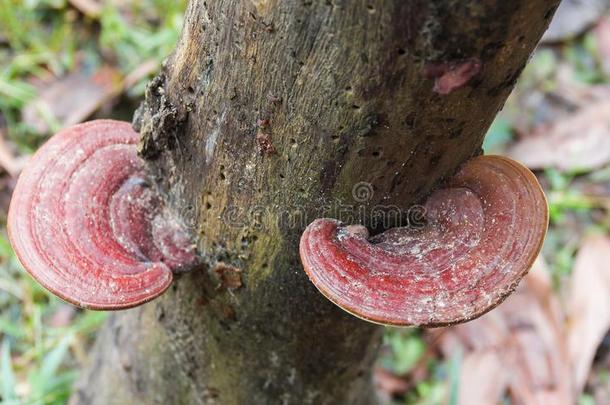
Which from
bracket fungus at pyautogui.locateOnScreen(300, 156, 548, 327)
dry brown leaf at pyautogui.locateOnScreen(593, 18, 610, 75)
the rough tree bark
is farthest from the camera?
dry brown leaf at pyautogui.locateOnScreen(593, 18, 610, 75)

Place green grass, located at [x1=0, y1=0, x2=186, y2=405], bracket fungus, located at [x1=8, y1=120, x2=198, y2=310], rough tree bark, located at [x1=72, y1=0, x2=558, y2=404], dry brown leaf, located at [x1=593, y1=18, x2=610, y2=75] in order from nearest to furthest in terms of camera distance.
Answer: rough tree bark, located at [x1=72, y1=0, x2=558, y2=404] → bracket fungus, located at [x1=8, y1=120, x2=198, y2=310] → green grass, located at [x1=0, y1=0, x2=186, y2=405] → dry brown leaf, located at [x1=593, y1=18, x2=610, y2=75]

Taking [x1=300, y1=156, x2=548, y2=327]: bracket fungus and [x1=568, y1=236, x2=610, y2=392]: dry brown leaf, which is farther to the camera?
[x1=568, y1=236, x2=610, y2=392]: dry brown leaf

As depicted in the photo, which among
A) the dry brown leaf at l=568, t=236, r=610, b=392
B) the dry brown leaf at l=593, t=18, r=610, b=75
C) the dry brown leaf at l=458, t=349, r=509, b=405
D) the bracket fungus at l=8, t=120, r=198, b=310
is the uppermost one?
the bracket fungus at l=8, t=120, r=198, b=310

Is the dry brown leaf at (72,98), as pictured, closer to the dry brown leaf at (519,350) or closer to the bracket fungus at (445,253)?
the dry brown leaf at (519,350)

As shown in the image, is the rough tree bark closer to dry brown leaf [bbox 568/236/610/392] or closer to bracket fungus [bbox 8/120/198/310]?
bracket fungus [bbox 8/120/198/310]

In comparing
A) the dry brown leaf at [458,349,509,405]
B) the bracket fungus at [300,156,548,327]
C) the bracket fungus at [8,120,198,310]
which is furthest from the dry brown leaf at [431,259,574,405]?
the bracket fungus at [8,120,198,310]

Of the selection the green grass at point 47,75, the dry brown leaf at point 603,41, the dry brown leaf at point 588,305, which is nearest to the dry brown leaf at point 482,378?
the dry brown leaf at point 588,305

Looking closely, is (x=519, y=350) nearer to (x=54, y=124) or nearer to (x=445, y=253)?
(x=445, y=253)
